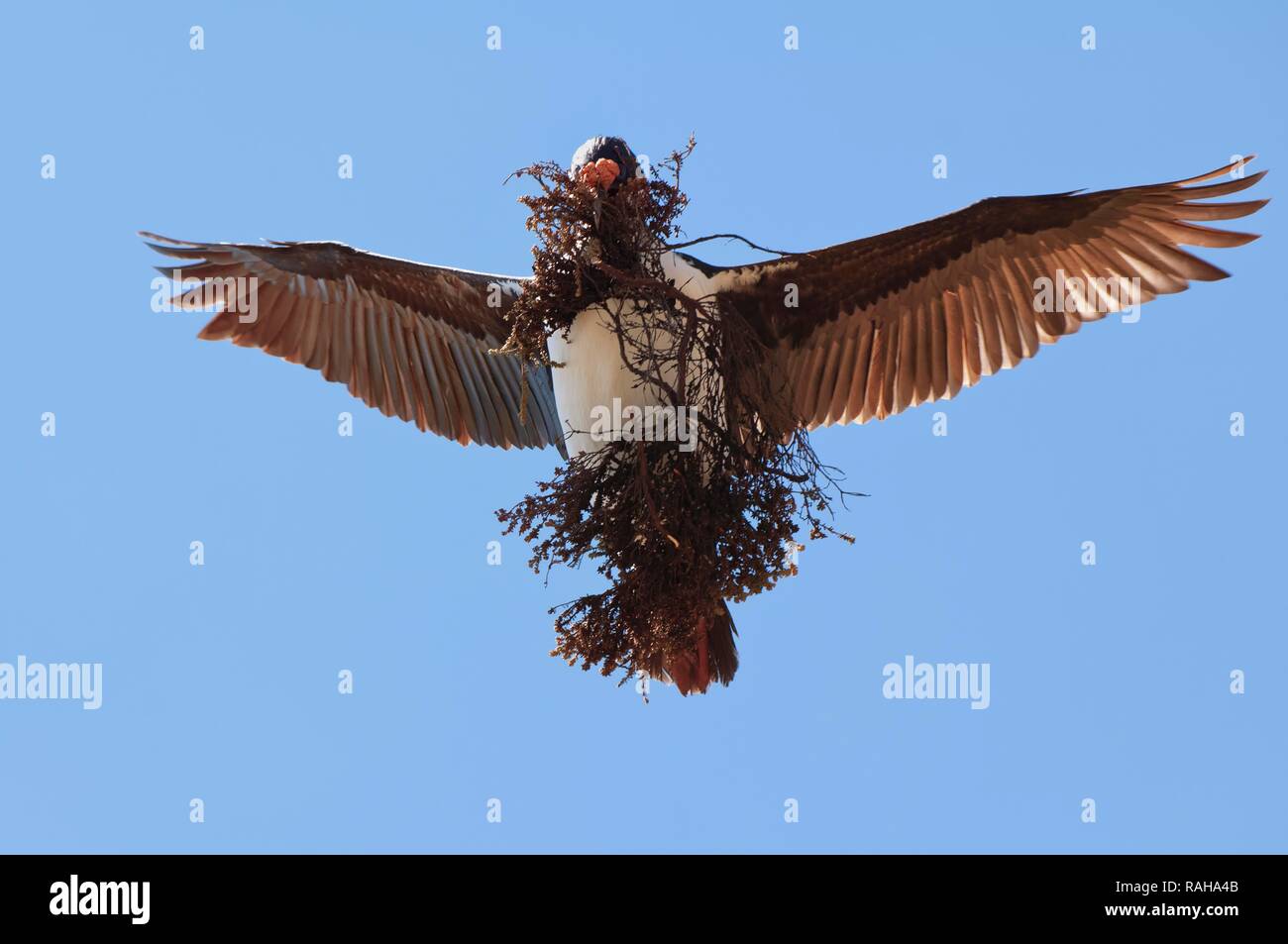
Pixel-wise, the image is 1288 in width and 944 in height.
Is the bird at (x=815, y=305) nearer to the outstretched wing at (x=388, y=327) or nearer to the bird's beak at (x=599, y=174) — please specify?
the outstretched wing at (x=388, y=327)

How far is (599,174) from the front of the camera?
20.7ft

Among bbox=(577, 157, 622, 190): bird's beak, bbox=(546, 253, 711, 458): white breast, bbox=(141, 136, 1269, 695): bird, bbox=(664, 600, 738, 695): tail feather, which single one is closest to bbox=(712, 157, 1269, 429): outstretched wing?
bbox=(141, 136, 1269, 695): bird

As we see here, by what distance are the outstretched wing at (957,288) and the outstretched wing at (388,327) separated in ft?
3.74

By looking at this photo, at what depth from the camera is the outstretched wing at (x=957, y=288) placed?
6.98 metres

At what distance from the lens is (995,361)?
7418 millimetres

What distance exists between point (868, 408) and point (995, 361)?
625 millimetres

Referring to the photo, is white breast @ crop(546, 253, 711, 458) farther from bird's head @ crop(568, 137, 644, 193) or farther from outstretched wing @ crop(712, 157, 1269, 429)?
outstretched wing @ crop(712, 157, 1269, 429)

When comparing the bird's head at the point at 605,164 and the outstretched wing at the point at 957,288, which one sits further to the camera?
the outstretched wing at the point at 957,288

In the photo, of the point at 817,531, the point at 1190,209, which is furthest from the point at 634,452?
the point at 1190,209

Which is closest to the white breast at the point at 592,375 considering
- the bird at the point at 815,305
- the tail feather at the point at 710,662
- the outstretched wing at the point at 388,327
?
the bird at the point at 815,305

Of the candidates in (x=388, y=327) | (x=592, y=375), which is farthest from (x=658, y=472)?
(x=388, y=327)

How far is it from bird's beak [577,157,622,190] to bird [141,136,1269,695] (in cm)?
48

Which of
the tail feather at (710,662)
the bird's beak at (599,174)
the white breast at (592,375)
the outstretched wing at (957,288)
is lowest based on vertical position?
the tail feather at (710,662)

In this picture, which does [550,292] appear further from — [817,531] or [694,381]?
[817,531]
